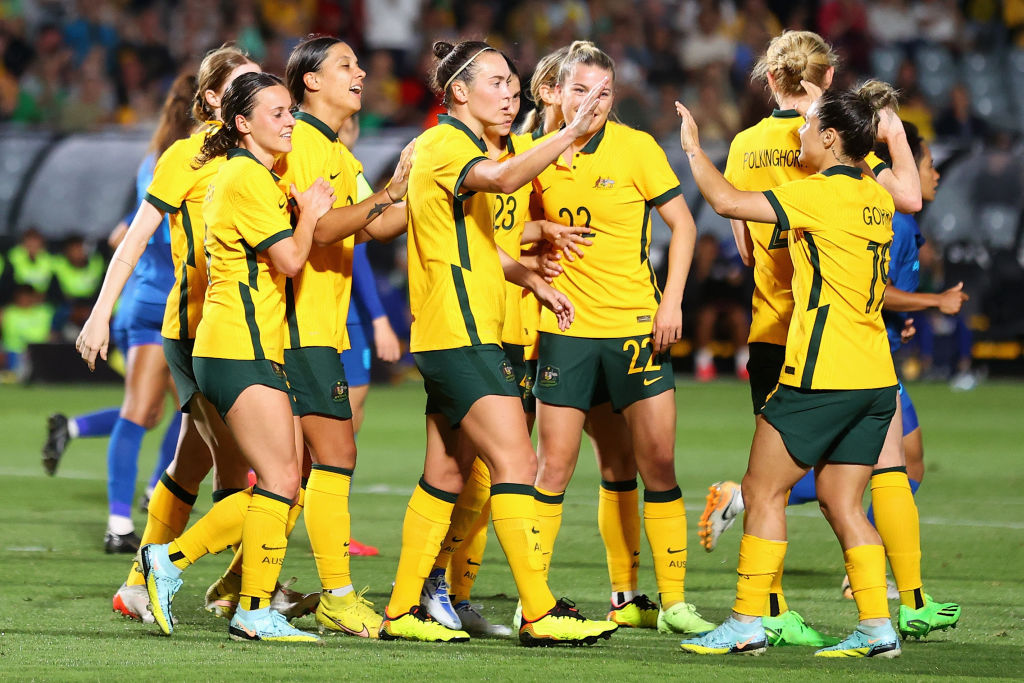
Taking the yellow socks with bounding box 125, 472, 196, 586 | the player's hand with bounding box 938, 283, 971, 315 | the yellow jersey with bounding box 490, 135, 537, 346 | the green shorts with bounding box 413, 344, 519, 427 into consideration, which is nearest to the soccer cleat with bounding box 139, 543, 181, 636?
the yellow socks with bounding box 125, 472, 196, 586

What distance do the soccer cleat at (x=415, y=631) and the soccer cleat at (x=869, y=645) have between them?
1.18 meters

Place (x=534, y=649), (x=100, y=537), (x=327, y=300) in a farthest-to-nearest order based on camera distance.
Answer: (x=100, y=537)
(x=327, y=300)
(x=534, y=649)

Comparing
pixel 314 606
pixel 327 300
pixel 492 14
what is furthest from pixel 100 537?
pixel 492 14

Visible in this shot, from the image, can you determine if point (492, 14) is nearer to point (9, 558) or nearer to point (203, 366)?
point (9, 558)

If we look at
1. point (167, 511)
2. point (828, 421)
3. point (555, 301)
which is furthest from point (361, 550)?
point (828, 421)

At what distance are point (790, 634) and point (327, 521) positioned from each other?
1.61 m

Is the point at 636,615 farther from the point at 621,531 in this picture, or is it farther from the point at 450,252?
the point at 450,252

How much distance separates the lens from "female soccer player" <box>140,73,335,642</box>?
4.88 metres

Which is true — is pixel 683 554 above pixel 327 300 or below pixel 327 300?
below

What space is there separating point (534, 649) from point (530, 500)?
47cm

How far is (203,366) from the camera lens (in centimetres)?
492

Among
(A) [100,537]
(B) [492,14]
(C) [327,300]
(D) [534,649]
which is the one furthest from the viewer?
(B) [492,14]

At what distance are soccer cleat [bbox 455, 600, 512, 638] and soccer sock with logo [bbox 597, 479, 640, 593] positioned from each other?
1.58 feet

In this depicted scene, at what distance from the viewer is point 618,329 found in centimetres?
525
